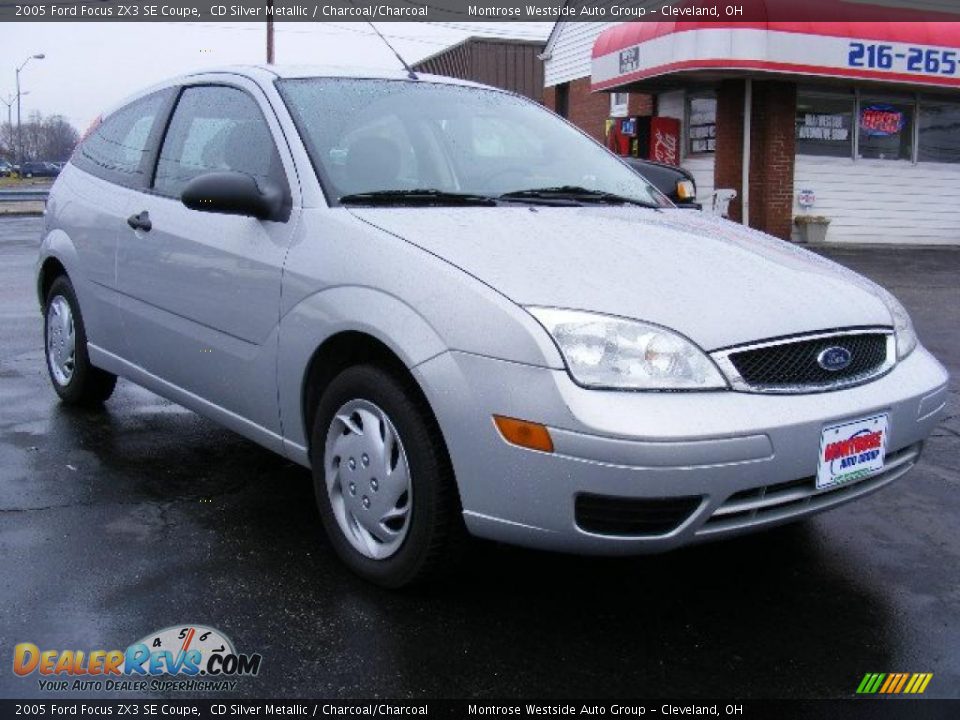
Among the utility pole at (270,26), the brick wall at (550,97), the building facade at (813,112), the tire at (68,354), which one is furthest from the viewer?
the utility pole at (270,26)

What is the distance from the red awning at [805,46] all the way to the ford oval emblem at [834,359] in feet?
41.7

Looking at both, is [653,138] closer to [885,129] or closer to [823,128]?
[823,128]

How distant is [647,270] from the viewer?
3088 mm

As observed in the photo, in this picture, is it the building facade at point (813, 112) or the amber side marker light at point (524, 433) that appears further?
the building facade at point (813, 112)

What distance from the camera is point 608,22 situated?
20.3 metres

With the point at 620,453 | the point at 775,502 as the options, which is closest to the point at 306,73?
the point at 620,453

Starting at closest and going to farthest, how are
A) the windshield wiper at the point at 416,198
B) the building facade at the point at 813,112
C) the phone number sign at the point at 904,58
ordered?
the windshield wiper at the point at 416,198, the building facade at the point at 813,112, the phone number sign at the point at 904,58

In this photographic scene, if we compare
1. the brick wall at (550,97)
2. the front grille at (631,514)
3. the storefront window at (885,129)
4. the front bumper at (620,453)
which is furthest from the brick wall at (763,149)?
the front grille at (631,514)

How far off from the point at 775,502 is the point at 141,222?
278cm

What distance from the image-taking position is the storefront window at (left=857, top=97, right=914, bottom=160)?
17344mm

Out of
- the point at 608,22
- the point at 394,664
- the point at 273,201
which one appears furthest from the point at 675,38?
the point at 394,664

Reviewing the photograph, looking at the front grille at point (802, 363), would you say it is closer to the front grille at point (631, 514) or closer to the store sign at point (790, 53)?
the front grille at point (631, 514)

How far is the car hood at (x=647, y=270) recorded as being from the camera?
288 cm

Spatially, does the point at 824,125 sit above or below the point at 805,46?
below
